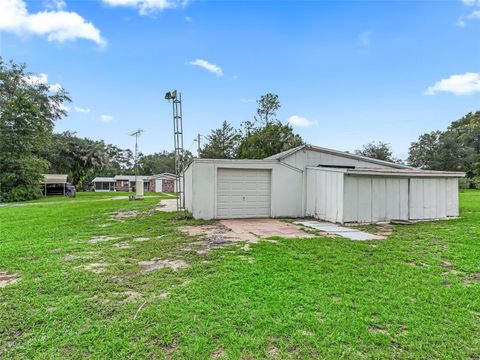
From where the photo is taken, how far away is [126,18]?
11406 mm

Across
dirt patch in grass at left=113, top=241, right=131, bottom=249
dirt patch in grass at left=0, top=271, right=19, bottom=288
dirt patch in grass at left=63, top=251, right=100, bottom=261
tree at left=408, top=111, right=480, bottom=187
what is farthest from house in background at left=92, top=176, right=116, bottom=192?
tree at left=408, top=111, right=480, bottom=187

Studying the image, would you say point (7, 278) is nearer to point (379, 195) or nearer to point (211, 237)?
point (211, 237)

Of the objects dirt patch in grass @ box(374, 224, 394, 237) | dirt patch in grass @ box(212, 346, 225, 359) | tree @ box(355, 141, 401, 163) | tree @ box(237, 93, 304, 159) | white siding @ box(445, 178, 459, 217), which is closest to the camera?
dirt patch in grass @ box(212, 346, 225, 359)

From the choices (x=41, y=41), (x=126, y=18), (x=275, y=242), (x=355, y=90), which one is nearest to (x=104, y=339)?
(x=275, y=242)

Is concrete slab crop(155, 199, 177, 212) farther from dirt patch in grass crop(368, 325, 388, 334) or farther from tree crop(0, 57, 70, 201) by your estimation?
tree crop(0, 57, 70, 201)

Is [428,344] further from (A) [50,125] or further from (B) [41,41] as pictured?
(A) [50,125]

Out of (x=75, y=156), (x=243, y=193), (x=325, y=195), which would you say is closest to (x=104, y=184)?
(x=75, y=156)

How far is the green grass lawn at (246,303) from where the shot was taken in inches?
90.3

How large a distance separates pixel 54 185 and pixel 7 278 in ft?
108

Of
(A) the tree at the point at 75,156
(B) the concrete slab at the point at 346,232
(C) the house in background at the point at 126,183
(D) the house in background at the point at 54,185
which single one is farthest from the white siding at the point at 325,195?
(C) the house in background at the point at 126,183

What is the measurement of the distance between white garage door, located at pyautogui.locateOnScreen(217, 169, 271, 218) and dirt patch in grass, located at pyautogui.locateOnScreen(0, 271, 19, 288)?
6.46 m

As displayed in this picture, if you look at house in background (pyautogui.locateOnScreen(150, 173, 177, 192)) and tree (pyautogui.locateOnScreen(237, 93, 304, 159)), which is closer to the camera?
tree (pyautogui.locateOnScreen(237, 93, 304, 159))

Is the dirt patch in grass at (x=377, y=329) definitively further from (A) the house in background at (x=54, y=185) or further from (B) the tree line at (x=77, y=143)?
(A) the house in background at (x=54, y=185)

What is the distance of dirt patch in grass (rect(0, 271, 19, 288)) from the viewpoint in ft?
12.2
